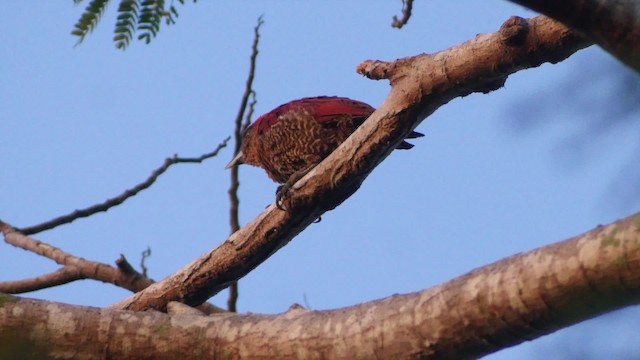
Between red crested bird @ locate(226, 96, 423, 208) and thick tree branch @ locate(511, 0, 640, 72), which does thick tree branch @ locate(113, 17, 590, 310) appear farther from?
thick tree branch @ locate(511, 0, 640, 72)

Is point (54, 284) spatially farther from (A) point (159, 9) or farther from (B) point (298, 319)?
(B) point (298, 319)

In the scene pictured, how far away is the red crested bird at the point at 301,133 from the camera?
5496 millimetres

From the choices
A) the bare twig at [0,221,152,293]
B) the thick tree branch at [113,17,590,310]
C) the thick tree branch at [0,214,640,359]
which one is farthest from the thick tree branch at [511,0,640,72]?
the bare twig at [0,221,152,293]

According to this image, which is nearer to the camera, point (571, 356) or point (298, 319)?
point (571, 356)

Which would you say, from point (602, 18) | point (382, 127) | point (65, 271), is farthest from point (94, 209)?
point (602, 18)

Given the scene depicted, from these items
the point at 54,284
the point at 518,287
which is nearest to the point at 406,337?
the point at 518,287

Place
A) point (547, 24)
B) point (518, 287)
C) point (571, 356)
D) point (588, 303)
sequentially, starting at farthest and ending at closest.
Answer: point (547, 24), point (518, 287), point (588, 303), point (571, 356)

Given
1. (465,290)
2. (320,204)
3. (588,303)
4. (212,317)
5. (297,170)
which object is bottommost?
(588,303)

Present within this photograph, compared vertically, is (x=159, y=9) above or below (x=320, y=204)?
above

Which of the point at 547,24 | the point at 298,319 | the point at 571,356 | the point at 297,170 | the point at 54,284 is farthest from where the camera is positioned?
the point at 297,170

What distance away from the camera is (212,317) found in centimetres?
310

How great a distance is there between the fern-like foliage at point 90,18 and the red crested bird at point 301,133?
5.25ft

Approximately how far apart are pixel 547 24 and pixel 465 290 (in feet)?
4.99

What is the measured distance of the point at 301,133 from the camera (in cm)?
560
